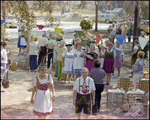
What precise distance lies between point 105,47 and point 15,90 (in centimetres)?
340

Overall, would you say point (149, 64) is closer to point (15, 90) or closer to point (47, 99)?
point (15, 90)

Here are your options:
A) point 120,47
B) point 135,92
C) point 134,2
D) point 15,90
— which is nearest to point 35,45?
point 15,90

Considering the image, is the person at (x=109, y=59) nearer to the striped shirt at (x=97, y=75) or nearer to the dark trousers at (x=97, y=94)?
the dark trousers at (x=97, y=94)

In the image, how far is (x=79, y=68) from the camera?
9102 millimetres

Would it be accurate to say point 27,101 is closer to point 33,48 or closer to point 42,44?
point 33,48

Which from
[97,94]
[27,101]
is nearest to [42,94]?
[97,94]

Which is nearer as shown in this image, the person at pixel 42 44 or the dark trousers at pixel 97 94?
the dark trousers at pixel 97 94

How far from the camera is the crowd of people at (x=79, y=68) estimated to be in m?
5.93

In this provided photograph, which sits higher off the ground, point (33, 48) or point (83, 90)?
point (33, 48)

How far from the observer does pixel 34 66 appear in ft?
38.2

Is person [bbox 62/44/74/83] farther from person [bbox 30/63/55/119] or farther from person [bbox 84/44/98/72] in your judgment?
person [bbox 30/63/55/119]

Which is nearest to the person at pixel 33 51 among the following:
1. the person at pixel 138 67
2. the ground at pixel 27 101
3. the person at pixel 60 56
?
the ground at pixel 27 101

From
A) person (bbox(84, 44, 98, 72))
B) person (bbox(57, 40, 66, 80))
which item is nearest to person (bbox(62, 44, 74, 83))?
person (bbox(57, 40, 66, 80))

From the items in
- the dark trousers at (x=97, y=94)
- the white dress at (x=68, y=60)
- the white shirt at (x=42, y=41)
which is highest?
the white shirt at (x=42, y=41)
